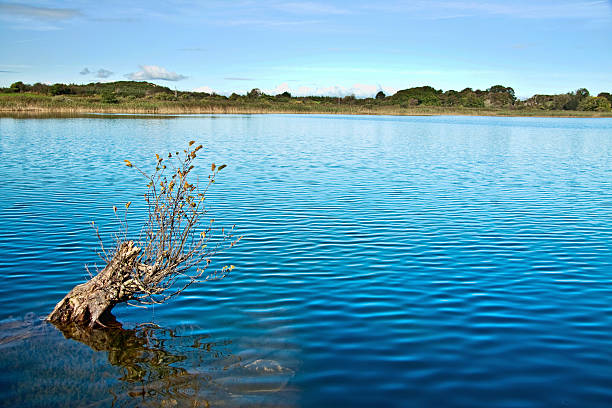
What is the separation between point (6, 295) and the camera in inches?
312

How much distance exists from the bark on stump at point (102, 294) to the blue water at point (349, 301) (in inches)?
11.5

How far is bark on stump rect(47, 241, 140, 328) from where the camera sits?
6906 millimetres

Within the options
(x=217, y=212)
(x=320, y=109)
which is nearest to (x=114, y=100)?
(x=320, y=109)

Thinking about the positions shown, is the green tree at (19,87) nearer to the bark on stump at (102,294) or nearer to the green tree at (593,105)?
the bark on stump at (102,294)

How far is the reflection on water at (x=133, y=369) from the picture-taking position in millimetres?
5348

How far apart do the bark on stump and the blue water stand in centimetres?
29

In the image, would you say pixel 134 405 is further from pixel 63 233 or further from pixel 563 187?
pixel 563 187

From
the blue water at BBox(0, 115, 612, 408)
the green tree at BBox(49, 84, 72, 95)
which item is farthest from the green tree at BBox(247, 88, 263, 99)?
the blue water at BBox(0, 115, 612, 408)

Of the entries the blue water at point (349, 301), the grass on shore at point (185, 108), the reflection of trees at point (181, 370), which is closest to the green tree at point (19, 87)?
the grass on shore at point (185, 108)

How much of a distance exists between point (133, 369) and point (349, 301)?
3.24 m

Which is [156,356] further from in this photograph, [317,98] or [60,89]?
[317,98]

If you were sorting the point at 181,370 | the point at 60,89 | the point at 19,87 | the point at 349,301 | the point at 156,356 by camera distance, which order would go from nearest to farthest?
1. the point at 181,370
2. the point at 156,356
3. the point at 349,301
4. the point at 19,87
5. the point at 60,89

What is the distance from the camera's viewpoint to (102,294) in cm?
700

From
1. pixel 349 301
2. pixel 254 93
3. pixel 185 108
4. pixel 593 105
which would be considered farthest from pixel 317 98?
pixel 349 301
